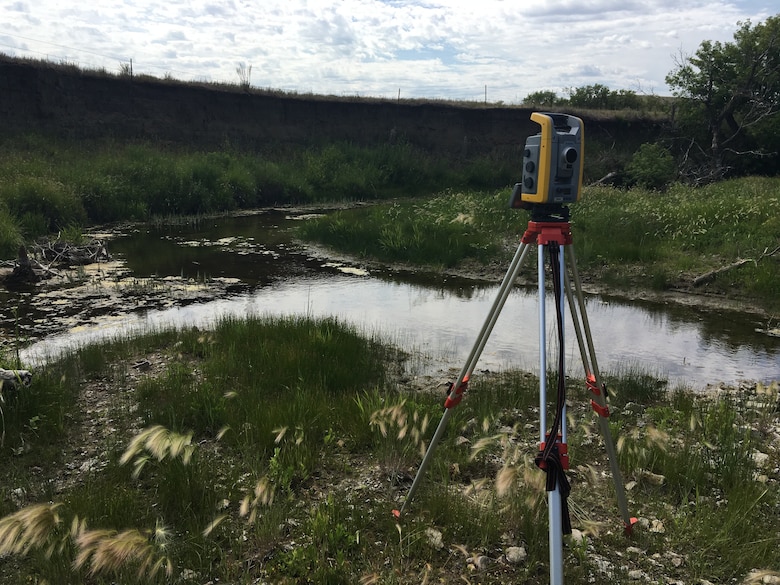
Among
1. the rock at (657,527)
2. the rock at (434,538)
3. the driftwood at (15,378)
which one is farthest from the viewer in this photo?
the driftwood at (15,378)

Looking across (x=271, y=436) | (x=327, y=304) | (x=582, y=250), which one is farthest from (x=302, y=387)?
(x=582, y=250)

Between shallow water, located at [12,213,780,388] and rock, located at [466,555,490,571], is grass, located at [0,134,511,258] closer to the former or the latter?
shallow water, located at [12,213,780,388]

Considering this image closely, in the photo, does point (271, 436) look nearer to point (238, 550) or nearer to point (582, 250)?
point (238, 550)

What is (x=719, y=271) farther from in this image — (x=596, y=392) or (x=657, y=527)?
(x=596, y=392)

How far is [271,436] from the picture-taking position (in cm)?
486

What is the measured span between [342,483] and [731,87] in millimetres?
28576

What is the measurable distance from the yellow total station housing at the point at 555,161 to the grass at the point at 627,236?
30.9 feet

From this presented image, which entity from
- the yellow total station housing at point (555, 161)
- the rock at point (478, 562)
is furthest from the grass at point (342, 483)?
the yellow total station housing at point (555, 161)

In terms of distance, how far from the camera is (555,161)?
3102 millimetres

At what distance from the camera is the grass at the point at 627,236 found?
39.3 ft

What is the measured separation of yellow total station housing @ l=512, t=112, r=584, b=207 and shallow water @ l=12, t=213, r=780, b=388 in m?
4.58

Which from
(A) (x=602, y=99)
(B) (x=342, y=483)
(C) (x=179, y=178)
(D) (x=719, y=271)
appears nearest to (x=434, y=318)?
(B) (x=342, y=483)

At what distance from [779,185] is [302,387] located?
1964 cm

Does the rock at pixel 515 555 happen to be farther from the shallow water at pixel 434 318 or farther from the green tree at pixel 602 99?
the green tree at pixel 602 99
